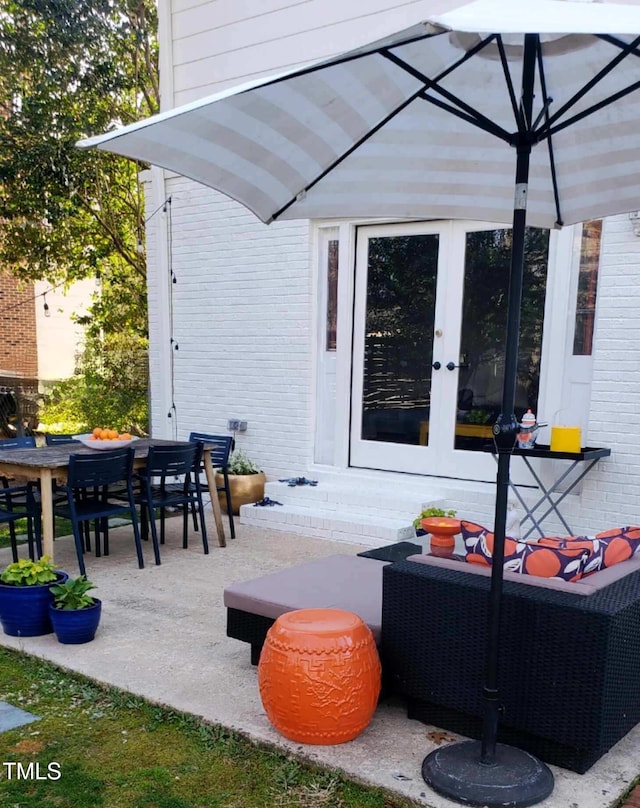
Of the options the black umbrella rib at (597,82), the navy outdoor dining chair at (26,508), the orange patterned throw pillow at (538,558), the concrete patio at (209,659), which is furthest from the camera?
the navy outdoor dining chair at (26,508)

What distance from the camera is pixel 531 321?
5.43 metres

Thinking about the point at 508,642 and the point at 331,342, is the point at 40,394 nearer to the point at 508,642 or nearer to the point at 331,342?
the point at 331,342

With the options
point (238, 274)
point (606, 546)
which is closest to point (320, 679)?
point (606, 546)

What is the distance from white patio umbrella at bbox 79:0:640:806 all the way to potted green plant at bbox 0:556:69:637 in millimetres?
2111

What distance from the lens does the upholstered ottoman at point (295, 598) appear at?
2.95 metres

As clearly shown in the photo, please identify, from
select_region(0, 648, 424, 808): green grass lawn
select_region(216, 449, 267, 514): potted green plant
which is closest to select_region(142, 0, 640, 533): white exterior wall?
select_region(216, 449, 267, 514): potted green plant

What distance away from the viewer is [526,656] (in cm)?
235

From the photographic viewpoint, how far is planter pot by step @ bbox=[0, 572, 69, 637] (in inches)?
137

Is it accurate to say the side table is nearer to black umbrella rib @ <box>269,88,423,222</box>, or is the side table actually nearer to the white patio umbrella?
the white patio umbrella

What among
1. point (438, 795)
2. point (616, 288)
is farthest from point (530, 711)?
point (616, 288)

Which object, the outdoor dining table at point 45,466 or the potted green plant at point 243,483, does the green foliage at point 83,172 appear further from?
the outdoor dining table at point 45,466

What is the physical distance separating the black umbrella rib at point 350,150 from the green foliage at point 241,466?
3.57 meters

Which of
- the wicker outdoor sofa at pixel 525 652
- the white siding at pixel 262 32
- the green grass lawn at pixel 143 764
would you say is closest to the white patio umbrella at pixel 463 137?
the wicker outdoor sofa at pixel 525 652

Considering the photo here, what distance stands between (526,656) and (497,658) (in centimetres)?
13
